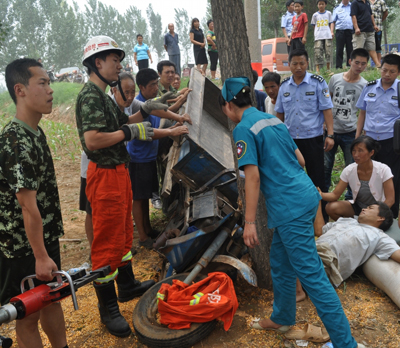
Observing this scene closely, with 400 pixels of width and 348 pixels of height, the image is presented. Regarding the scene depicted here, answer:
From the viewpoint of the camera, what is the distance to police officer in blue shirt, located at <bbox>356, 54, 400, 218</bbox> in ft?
14.4

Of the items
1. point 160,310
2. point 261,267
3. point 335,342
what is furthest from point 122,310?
point 335,342

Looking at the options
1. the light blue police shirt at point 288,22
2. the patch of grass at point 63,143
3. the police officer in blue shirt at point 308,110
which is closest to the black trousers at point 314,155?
the police officer in blue shirt at point 308,110

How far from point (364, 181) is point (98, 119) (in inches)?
123

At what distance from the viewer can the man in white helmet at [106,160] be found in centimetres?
279

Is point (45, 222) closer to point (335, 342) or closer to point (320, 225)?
point (335, 342)

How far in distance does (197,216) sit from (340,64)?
8570 millimetres

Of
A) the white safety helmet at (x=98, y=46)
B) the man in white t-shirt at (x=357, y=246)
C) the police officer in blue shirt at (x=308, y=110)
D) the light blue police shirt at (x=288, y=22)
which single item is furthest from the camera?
the light blue police shirt at (x=288, y=22)

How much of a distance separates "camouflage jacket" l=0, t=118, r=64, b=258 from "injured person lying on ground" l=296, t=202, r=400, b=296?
2.39m

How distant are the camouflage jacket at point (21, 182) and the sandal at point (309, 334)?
1.93 m

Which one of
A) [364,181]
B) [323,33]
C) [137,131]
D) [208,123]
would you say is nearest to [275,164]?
[137,131]

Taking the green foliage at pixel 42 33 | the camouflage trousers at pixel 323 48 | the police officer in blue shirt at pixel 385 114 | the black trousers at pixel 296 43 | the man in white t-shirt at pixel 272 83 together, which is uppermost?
the green foliage at pixel 42 33

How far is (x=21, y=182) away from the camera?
211 centimetres

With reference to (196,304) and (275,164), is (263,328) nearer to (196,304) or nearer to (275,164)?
(196,304)

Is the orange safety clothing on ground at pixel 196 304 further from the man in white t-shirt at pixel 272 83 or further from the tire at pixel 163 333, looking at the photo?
the man in white t-shirt at pixel 272 83
